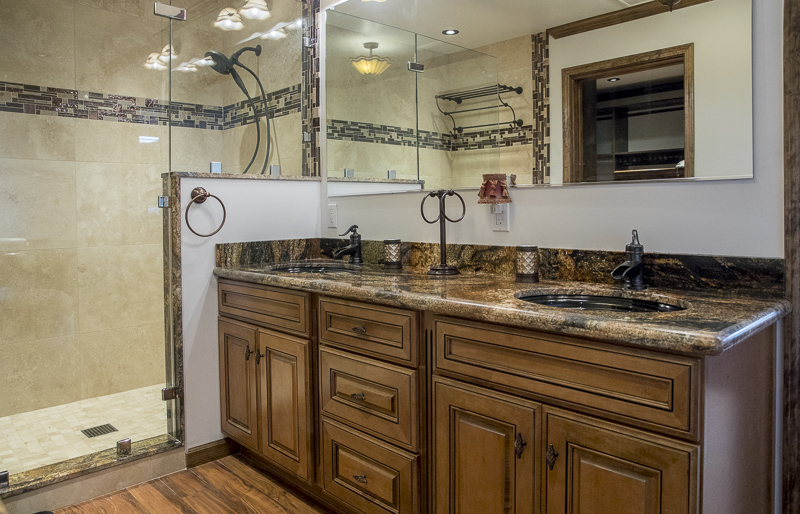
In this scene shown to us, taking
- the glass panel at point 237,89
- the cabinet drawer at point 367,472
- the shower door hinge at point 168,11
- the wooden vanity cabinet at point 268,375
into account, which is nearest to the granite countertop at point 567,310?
the wooden vanity cabinet at point 268,375

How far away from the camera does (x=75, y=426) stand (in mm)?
2434

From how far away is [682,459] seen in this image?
3.68 feet

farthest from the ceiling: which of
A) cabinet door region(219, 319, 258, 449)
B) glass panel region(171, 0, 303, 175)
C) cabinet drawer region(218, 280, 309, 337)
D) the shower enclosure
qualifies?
cabinet door region(219, 319, 258, 449)

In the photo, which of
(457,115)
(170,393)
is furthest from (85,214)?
(457,115)

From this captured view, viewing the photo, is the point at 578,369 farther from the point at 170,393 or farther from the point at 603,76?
the point at 170,393

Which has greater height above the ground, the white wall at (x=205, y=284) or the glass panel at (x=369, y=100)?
the glass panel at (x=369, y=100)

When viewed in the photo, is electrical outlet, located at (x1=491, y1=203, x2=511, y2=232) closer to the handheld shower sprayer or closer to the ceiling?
the ceiling

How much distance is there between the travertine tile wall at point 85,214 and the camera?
2.41 metres

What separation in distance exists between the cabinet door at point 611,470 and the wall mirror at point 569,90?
831 mm

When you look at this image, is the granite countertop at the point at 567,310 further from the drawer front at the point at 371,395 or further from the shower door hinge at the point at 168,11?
the shower door hinge at the point at 168,11

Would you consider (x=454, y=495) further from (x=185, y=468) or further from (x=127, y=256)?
(x=127, y=256)

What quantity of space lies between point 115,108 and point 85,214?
0.51m

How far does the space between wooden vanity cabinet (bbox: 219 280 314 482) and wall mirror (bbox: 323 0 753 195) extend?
836mm

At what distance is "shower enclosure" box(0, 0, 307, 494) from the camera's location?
2.40 metres
